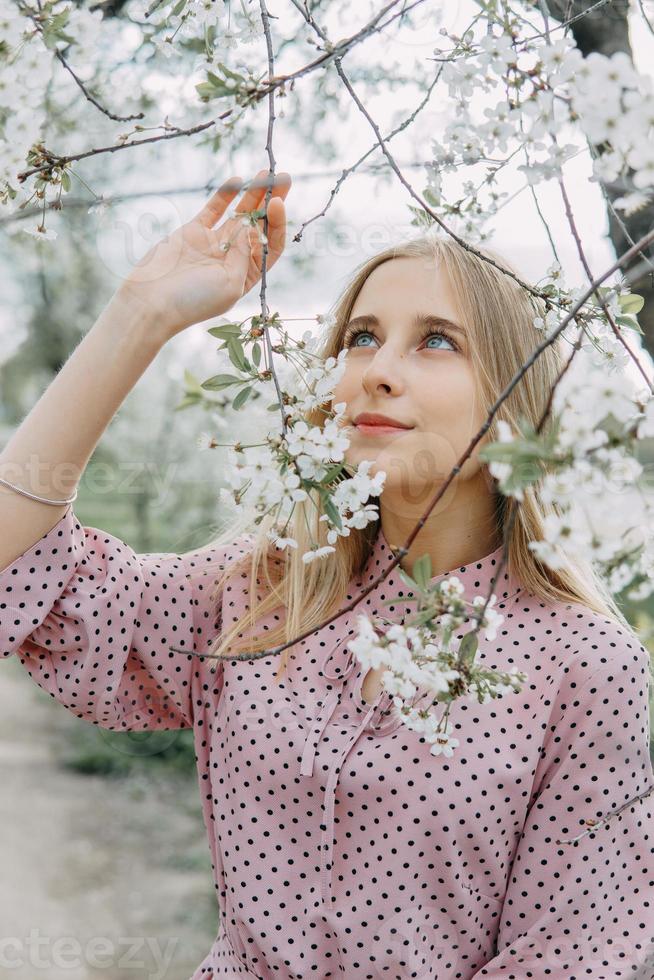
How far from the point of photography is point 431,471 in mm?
1271

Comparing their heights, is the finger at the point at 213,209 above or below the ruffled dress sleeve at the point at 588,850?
above

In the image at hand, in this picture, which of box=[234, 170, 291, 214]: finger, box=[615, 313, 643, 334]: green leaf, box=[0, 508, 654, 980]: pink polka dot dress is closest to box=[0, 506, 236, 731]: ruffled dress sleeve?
box=[0, 508, 654, 980]: pink polka dot dress

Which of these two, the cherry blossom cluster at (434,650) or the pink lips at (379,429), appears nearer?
the cherry blossom cluster at (434,650)

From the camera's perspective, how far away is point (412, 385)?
1.27m

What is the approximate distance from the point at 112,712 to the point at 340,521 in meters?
0.58

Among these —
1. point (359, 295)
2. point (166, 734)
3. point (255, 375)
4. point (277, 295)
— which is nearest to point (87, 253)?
point (277, 295)

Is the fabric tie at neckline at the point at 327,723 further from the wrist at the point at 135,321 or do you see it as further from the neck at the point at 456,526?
the wrist at the point at 135,321

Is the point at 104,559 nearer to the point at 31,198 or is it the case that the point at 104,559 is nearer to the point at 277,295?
the point at 31,198

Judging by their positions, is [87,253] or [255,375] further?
[87,253]

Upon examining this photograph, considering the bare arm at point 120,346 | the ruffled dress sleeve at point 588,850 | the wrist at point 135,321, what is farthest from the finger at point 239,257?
the ruffled dress sleeve at point 588,850

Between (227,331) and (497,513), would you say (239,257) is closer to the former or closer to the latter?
(227,331)

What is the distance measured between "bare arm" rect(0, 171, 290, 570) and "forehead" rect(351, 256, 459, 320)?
235mm

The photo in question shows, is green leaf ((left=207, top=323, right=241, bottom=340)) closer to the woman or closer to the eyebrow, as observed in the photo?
the woman

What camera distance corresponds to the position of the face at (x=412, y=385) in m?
1.25
